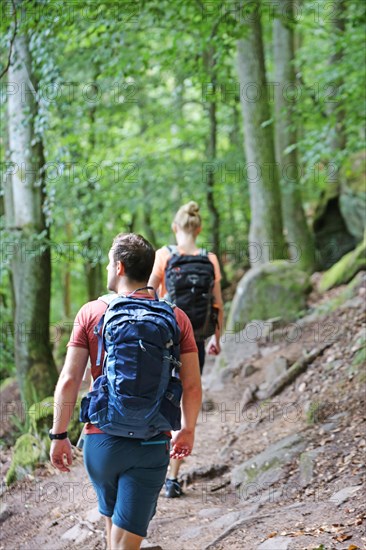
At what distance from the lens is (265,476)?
206 inches

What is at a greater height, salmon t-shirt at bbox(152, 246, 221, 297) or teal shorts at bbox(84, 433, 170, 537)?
salmon t-shirt at bbox(152, 246, 221, 297)

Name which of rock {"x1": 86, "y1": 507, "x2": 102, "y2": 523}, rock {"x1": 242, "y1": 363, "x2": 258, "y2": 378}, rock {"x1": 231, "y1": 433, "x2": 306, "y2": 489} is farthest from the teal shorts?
rock {"x1": 242, "y1": 363, "x2": 258, "y2": 378}

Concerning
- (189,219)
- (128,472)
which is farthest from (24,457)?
(128,472)

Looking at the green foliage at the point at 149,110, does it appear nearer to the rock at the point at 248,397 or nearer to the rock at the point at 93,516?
the rock at the point at 248,397

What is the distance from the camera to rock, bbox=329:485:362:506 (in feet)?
13.6

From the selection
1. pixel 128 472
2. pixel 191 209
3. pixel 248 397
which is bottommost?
pixel 248 397

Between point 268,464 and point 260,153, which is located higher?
point 260,153

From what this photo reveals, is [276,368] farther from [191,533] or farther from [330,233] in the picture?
[330,233]

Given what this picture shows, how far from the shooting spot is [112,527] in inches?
113

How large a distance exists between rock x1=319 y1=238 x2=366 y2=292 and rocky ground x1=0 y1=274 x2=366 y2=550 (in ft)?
5.49

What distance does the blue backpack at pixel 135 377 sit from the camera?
2744 millimetres

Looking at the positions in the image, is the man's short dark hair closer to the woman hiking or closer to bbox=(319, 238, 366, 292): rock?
the woman hiking

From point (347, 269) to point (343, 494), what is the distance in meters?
6.79

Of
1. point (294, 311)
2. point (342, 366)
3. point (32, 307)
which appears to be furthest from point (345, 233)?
point (32, 307)
